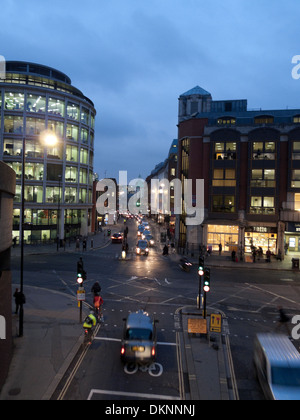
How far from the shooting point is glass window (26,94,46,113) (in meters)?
48.0

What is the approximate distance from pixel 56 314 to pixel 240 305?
1081 cm

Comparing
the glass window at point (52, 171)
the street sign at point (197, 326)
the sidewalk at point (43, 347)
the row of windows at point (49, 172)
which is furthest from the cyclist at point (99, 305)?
the glass window at point (52, 171)

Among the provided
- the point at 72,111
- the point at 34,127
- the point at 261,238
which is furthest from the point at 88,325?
the point at 72,111

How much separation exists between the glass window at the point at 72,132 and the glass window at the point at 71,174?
5.06 meters

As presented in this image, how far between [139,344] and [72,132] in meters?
47.6

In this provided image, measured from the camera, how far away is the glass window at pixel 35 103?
48.0 meters

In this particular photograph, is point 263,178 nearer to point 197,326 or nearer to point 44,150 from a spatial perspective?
point 197,326

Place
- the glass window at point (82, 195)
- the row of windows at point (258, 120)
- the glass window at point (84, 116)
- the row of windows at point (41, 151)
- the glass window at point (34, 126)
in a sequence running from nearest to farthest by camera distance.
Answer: the row of windows at point (258, 120)
the row of windows at point (41, 151)
the glass window at point (34, 126)
the glass window at point (84, 116)
the glass window at point (82, 195)

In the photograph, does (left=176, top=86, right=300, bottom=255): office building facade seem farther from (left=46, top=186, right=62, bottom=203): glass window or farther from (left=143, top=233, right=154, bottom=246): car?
(left=46, top=186, right=62, bottom=203): glass window

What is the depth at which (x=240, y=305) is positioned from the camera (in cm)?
1883

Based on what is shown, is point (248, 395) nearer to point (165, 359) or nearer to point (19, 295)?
point (165, 359)

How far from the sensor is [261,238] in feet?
134

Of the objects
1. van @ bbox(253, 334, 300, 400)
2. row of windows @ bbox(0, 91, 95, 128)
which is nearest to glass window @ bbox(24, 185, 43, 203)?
row of windows @ bbox(0, 91, 95, 128)

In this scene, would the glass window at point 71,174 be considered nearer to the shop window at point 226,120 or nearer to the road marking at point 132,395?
the shop window at point 226,120
